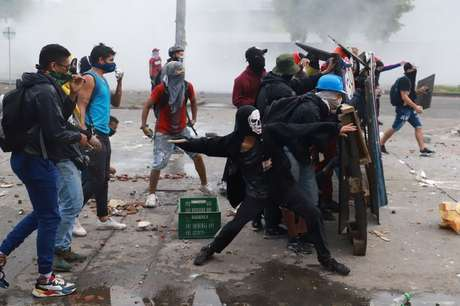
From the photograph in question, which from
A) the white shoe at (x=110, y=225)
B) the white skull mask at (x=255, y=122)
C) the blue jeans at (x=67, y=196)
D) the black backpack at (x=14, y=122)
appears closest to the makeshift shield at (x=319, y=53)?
the white skull mask at (x=255, y=122)

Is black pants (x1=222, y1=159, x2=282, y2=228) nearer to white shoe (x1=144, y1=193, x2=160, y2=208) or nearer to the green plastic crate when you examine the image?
the green plastic crate

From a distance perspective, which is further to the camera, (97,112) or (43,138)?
(97,112)

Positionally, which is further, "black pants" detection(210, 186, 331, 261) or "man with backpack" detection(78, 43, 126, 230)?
"man with backpack" detection(78, 43, 126, 230)

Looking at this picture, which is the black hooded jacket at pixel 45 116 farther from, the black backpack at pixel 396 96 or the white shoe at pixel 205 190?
the black backpack at pixel 396 96

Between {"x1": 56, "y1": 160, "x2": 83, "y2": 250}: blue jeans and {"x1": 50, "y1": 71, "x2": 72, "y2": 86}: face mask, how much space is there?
64cm

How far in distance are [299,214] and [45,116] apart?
2.13 metres

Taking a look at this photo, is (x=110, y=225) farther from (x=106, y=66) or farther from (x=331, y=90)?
(x=331, y=90)

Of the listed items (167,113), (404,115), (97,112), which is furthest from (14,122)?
(404,115)

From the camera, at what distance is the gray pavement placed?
440cm

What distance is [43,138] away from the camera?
411 cm

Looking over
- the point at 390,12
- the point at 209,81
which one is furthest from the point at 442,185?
the point at 390,12

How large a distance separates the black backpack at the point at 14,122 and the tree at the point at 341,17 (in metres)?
34.3

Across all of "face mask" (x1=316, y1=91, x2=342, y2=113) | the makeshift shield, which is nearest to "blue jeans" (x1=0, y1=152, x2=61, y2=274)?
"face mask" (x1=316, y1=91, x2=342, y2=113)

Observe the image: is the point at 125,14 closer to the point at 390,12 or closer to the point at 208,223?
the point at 390,12
